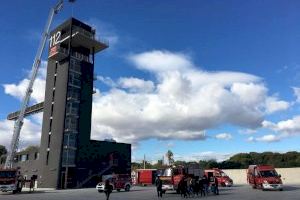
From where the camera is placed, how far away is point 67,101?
70.4 m

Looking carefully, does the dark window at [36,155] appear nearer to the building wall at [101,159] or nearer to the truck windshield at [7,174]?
the building wall at [101,159]

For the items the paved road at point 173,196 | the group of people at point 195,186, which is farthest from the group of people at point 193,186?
the paved road at point 173,196

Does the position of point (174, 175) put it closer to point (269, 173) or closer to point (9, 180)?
point (269, 173)

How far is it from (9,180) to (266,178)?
27674 millimetres

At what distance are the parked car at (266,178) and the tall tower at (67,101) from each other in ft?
122

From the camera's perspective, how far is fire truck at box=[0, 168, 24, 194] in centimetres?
4172

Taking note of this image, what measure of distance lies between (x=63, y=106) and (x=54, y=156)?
9.18 meters

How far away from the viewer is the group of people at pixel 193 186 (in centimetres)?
3206

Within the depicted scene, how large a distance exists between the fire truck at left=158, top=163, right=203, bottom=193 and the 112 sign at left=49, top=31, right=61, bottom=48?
1846 inches

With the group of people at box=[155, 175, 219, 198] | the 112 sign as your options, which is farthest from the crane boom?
the group of people at box=[155, 175, 219, 198]

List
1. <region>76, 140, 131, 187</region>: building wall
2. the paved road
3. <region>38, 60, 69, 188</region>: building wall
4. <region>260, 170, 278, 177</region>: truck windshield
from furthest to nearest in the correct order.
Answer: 1. <region>76, 140, 131, 187</region>: building wall
2. <region>38, 60, 69, 188</region>: building wall
3. <region>260, 170, 278, 177</region>: truck windshield
4. the paved road

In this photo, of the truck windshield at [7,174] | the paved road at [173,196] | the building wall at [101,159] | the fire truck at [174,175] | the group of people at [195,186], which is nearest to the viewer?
the paved road at [173,196]

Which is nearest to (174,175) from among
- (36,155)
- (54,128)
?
(54,128)

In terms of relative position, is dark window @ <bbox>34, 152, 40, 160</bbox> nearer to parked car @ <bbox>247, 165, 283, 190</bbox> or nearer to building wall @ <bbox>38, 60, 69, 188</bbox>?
building wall @ <bbox>38, 60, 69, 188</bbox>
